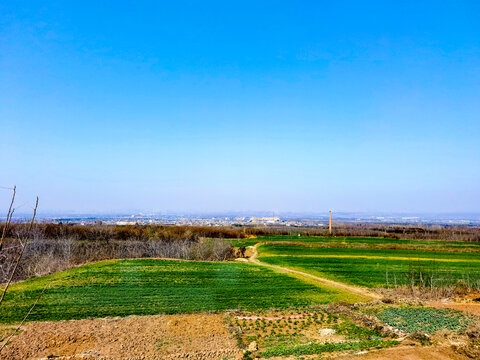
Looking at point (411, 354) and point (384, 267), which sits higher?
point (411, 354)

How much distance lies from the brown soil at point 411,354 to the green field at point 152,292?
6.48 metres

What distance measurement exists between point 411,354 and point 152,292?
14260mm

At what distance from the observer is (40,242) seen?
37.0m

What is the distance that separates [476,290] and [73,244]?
42752 millimetres

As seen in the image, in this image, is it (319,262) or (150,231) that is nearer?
(319,262)

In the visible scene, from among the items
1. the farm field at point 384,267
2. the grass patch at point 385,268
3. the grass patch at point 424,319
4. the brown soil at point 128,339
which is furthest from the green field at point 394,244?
the brown soil at point 128,339

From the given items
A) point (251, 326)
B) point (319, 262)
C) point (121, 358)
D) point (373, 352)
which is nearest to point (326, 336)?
point (373, 352)

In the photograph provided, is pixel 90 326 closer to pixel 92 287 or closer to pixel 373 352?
pixel 92 287

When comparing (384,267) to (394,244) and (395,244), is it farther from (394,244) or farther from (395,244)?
(395,244)

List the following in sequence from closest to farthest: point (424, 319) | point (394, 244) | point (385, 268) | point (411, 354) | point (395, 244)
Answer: point (411, 354) → point (424, 319) → point (385, 268) → point (394, 244) → point (395, 244)

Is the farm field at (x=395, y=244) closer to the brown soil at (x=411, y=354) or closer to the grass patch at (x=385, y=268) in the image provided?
the grass patch at (x=385, y=268)

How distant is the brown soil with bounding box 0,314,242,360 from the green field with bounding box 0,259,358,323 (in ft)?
4.14

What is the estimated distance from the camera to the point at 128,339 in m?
13.0

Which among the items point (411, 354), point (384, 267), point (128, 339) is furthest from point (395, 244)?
point (128, 339)
